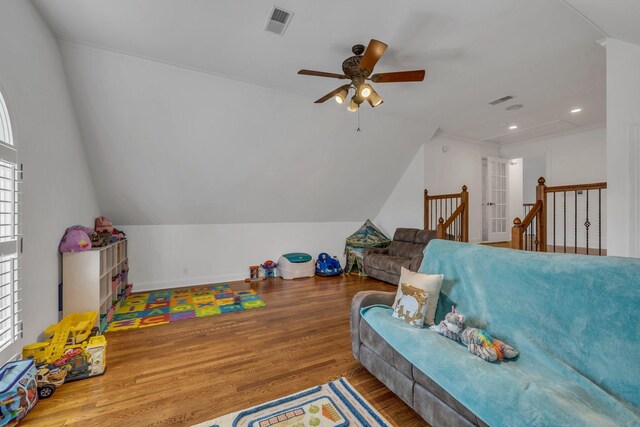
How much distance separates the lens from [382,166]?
212 inches

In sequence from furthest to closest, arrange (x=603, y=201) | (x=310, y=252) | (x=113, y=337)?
1. (x=310, y=252)
2. (x=603, y=201)
3. (x=113, y=337)

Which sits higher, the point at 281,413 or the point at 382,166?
the point at 382,166

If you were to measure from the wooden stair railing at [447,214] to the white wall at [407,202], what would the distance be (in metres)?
0.14

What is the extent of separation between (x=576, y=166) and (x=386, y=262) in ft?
14.3

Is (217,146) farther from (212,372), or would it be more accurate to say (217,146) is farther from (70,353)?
(212,372)

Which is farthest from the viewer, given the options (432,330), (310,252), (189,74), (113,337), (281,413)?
(310,252)

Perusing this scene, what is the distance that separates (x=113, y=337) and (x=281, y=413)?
7.20ft

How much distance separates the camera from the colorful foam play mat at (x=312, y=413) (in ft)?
5.50

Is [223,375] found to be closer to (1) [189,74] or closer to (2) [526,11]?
(1) [189,74]

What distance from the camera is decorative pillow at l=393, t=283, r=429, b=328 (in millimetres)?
2010

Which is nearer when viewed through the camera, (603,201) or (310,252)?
(603,201)

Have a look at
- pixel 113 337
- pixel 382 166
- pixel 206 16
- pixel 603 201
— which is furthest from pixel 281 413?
pixel 603 201

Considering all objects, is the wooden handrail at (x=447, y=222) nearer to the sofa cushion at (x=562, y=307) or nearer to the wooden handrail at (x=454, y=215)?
the wooden handrail at (x=454, y=215)

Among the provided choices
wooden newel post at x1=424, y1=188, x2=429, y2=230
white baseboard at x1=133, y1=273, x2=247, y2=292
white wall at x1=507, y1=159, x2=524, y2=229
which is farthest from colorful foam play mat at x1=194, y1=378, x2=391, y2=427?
white wall at x1=507, y1=159, x2=524, y2=229
